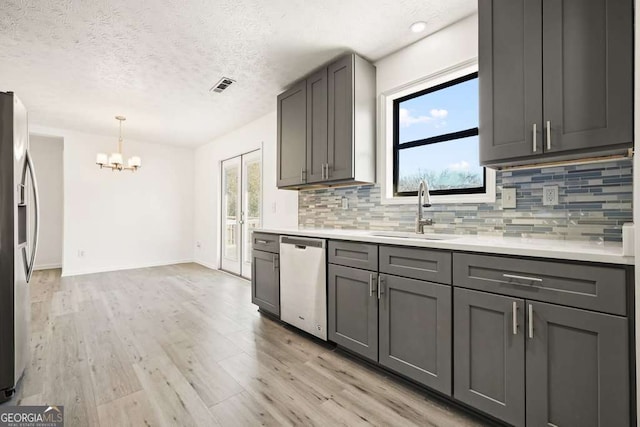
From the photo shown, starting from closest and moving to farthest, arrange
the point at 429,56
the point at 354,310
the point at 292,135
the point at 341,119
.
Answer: the point at 354,310
the point at 429,56
the point at 341,119
the point at 292,135

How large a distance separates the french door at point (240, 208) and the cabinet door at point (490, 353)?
3.41m

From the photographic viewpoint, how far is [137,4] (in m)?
2.10

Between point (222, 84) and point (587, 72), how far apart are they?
3.18 meters

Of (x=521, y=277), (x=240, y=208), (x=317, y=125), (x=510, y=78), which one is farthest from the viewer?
(x=240, y=208)

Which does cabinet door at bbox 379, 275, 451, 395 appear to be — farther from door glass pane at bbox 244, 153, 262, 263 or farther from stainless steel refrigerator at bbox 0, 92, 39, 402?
door glass pane at bbox 244, 153, 262, 263

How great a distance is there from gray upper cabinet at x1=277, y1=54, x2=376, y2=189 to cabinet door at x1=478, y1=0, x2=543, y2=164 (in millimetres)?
1080

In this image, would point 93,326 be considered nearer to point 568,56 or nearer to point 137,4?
point 137,4

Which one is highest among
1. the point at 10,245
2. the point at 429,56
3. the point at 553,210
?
the point at 429,56

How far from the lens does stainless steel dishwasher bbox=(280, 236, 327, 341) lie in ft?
8.02

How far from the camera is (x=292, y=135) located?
3309 millimetres

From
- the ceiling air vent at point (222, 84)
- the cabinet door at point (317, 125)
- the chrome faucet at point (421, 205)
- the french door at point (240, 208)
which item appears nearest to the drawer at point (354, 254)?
the chrome faucet at point (421, 205)

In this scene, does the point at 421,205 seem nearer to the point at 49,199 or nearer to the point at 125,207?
the point at 125,207

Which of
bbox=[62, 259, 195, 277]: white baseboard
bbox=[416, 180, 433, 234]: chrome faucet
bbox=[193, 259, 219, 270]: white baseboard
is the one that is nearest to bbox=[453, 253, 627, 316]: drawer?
bbox=[416, 180, 433, 234]: chrome faucet

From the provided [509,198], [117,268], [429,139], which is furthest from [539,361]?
[117,268]
